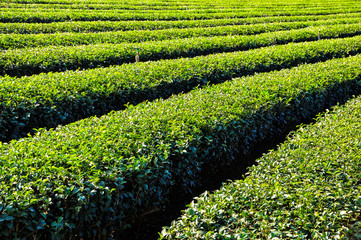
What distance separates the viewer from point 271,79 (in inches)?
376

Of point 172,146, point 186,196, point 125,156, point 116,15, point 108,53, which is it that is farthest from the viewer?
point 116,15

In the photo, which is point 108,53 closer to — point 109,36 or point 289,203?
point 109,36

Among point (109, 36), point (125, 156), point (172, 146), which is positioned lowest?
point (172, 146)

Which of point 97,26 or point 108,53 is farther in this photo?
point 97,26

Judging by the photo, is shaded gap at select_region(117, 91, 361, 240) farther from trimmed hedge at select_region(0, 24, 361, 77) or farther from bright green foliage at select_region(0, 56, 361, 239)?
trimmed hedge at select_region(0, 24, 361, 77)

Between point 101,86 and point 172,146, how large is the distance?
3.82 m

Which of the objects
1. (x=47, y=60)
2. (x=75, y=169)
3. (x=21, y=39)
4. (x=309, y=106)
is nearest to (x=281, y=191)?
(x=75, y=169)

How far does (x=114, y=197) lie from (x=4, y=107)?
4039 millimetres

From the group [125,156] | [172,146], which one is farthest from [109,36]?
[125,156]

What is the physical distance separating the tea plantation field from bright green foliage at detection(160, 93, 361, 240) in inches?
0.7

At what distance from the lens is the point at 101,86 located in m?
8.61

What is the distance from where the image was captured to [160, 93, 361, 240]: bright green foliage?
370 centimetres

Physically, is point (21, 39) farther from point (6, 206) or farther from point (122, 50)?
point (6, 206)

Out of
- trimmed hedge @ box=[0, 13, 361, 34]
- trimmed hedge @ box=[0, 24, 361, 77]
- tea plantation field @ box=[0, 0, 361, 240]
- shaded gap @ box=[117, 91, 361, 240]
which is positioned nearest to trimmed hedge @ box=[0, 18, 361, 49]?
tea plantation field @ box=[0, 0, 361, 240]
